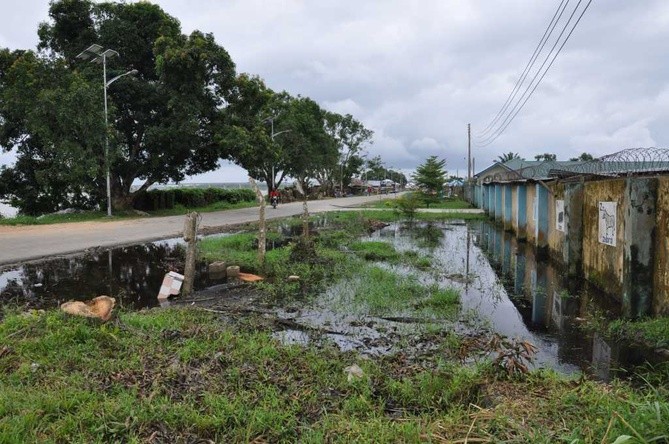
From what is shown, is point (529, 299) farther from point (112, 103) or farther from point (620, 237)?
point (112, 103)

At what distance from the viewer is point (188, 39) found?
25.6m

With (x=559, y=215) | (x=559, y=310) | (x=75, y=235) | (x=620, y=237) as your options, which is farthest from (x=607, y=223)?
(x=75, y=235)

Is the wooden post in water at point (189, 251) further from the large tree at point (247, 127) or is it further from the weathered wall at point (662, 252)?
the large tree at point (247, 127)

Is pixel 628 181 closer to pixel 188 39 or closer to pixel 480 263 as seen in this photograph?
pixel 480 263

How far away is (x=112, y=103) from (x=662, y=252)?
973 inches

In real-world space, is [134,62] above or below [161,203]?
above

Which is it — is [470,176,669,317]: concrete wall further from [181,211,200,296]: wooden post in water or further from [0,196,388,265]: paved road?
[0,196,388,265]: paved road

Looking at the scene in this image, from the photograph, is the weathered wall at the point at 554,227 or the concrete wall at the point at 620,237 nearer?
the concrete wall at the point at 620,237

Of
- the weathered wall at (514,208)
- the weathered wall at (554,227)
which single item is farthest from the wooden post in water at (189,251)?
the weathered wall at (514,208)

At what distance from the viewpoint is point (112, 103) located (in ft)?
79.6

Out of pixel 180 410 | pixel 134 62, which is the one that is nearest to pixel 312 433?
pixel 180 410

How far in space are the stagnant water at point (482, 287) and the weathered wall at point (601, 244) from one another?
35 centimetres

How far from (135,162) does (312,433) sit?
1029 inches

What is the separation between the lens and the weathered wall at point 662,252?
6.50m
